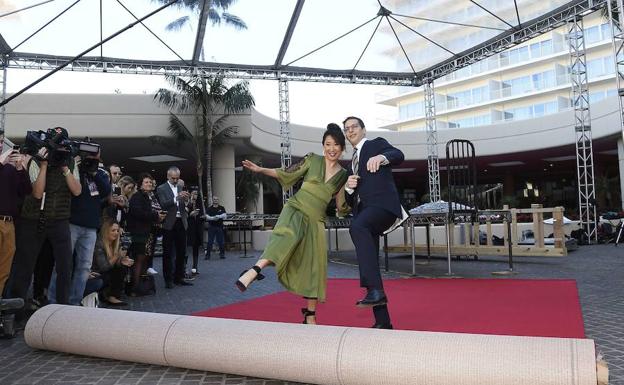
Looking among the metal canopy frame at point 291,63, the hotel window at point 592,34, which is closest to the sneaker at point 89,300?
the metal canopy frame at point 291,63

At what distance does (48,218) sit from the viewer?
4.21 meters

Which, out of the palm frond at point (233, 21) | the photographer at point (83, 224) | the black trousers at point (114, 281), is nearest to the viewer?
the photographer at point (83, 224)

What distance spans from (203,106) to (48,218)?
38.1ft

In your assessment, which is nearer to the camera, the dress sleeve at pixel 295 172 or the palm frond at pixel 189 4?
the dress sleeve at pixel 295 172

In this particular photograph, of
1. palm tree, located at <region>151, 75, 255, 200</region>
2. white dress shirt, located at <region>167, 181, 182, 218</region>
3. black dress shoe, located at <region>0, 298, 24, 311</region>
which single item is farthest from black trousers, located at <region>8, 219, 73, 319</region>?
palm tree, located at <region>151, 75, 255, 200</region>

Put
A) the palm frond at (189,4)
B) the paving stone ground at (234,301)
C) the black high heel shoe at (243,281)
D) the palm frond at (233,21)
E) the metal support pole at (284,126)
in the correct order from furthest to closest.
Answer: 1. the metal support pole at (284,126)
2. the palm frond at (233,21)
3. the palm frond at (189,4)
4. the black high heel shoe at (243,281)
5. the paving stone ground at (234,301)

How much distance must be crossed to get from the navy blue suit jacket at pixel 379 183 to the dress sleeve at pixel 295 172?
0.47 metres

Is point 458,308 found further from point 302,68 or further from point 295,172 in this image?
point 302,68

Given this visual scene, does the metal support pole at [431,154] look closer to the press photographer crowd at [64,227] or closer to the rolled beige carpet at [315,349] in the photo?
the press photographer crowd at [64,227]

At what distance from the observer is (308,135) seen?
21594mm

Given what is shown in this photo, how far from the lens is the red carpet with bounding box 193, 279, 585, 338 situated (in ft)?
11.7

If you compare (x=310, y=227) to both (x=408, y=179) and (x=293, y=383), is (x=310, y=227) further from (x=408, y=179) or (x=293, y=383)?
(x=408, y=179)

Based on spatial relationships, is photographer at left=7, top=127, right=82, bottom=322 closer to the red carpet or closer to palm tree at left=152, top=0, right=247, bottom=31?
the red carpet

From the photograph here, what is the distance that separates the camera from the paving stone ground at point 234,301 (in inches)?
113
